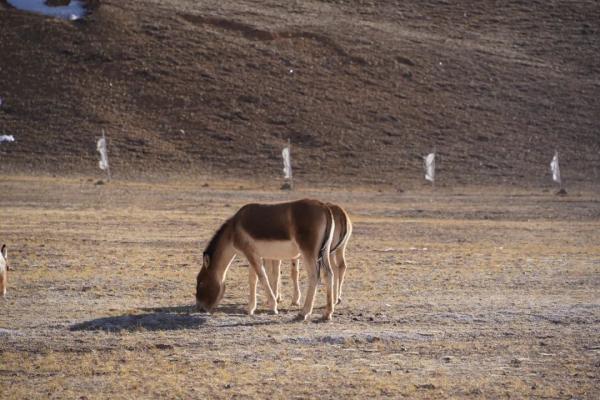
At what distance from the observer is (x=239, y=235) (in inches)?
610

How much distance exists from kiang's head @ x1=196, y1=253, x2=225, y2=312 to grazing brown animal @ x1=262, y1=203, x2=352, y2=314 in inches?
16.2

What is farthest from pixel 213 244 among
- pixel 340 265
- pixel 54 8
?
pixel 54 8

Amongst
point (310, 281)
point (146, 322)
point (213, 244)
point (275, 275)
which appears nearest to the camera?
point (146, 322)

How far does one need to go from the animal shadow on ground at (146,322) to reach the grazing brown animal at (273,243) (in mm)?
810

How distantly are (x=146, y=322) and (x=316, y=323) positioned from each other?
1.98 meters

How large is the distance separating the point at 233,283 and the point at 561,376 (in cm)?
812

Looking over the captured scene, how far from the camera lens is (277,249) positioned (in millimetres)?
15133

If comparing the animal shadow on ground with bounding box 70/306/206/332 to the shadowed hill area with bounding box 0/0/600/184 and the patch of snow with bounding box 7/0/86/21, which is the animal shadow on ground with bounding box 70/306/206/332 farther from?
the patch of snow with bounding box 7/0/86/21

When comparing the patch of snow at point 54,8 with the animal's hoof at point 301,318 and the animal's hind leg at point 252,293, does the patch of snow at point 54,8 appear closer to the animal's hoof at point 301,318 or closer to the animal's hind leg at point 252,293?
the animal's hind leg at point 252,293

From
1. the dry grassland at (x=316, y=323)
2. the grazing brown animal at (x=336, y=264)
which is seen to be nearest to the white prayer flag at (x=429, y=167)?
the dry grassland at (x=316, y=323)

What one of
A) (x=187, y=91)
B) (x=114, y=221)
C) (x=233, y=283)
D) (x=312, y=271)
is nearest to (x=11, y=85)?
(x=187, y=91)

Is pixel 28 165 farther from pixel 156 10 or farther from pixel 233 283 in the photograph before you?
pixel 233 283

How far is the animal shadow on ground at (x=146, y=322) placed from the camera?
545 inches

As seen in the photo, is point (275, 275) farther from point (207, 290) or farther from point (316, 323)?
point (316, 323)
